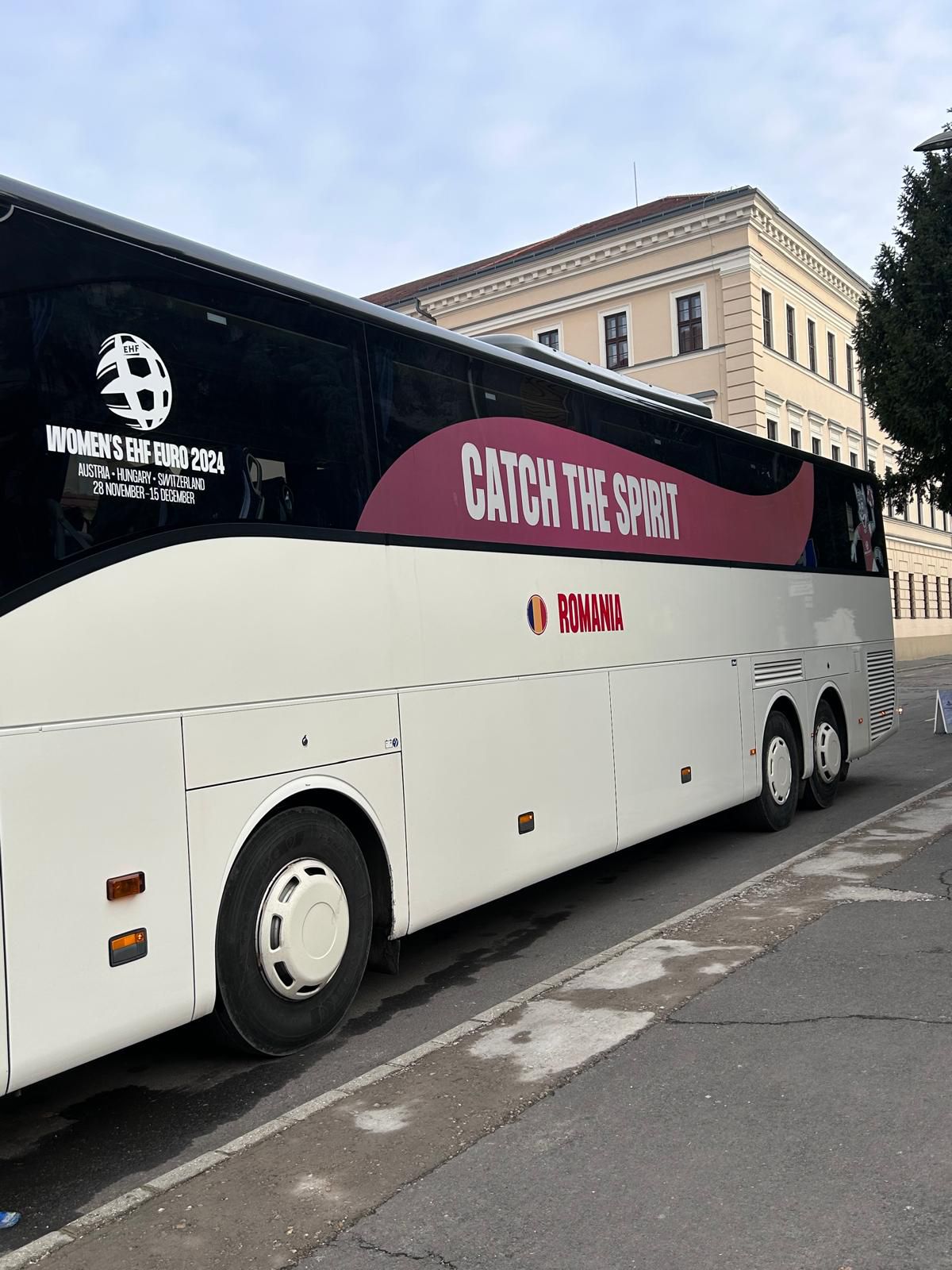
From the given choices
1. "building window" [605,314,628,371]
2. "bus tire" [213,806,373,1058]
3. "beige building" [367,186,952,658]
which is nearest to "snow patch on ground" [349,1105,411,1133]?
"bus tire" [213,806,373,1058]

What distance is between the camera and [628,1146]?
4.03 metres

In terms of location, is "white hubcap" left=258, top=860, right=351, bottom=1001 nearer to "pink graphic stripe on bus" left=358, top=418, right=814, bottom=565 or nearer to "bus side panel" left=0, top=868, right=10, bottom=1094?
"bus side panel" left=0, top=868, right=10, bottom=1094

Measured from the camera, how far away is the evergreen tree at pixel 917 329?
1969 centimetres

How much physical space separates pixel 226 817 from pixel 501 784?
6.97 ft

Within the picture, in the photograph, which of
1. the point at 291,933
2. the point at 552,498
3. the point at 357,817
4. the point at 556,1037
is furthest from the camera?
the point at 552,498

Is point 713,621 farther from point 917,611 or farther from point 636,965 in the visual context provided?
point 917,611

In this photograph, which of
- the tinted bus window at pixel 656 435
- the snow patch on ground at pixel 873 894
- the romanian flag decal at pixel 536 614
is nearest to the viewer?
the romanian flag decal at pixel 536 614

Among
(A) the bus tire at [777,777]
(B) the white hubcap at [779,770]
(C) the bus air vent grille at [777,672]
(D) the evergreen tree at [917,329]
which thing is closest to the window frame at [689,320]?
(D) the evergreen tree at [917,329]

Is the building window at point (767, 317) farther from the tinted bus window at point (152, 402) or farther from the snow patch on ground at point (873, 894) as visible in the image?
the tinted bus window at point (152, 402)

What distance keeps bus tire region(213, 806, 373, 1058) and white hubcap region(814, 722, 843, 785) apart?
704cm

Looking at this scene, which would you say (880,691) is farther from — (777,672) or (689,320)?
(689,320)

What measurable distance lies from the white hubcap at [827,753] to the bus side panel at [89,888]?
821 cm

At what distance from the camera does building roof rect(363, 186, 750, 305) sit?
38.1m

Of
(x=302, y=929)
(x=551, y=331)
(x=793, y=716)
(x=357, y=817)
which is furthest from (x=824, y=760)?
(x=551, y=331)
